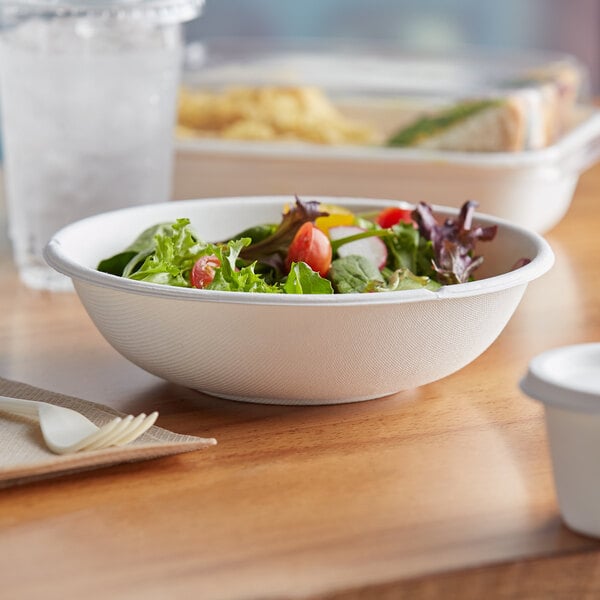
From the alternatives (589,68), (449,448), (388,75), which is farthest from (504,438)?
(589,68)

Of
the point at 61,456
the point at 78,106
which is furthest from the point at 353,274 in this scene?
the point at 78,106

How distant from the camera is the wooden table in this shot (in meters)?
0.80

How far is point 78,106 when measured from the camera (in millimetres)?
1638

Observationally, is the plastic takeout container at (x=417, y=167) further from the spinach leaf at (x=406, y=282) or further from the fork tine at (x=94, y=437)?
the fork tine at (x=94, y=437)

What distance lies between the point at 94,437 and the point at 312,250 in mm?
337

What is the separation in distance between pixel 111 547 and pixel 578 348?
39 cm

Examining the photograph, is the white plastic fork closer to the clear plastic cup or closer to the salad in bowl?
the salad in bowl

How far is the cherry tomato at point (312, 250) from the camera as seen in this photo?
46.8 inches

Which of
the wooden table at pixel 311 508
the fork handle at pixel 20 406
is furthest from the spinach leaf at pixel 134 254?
the fork handle at pixel 20 406

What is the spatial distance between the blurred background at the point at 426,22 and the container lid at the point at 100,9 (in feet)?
11.0

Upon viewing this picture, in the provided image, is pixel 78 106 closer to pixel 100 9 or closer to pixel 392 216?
pixel 100 9

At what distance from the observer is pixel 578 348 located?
89 cm

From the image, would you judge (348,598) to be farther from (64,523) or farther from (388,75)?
(388,75)

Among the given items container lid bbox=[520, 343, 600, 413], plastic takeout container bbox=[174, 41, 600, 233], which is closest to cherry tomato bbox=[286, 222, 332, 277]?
container lid bbox=[520, 343, 600, 413]
